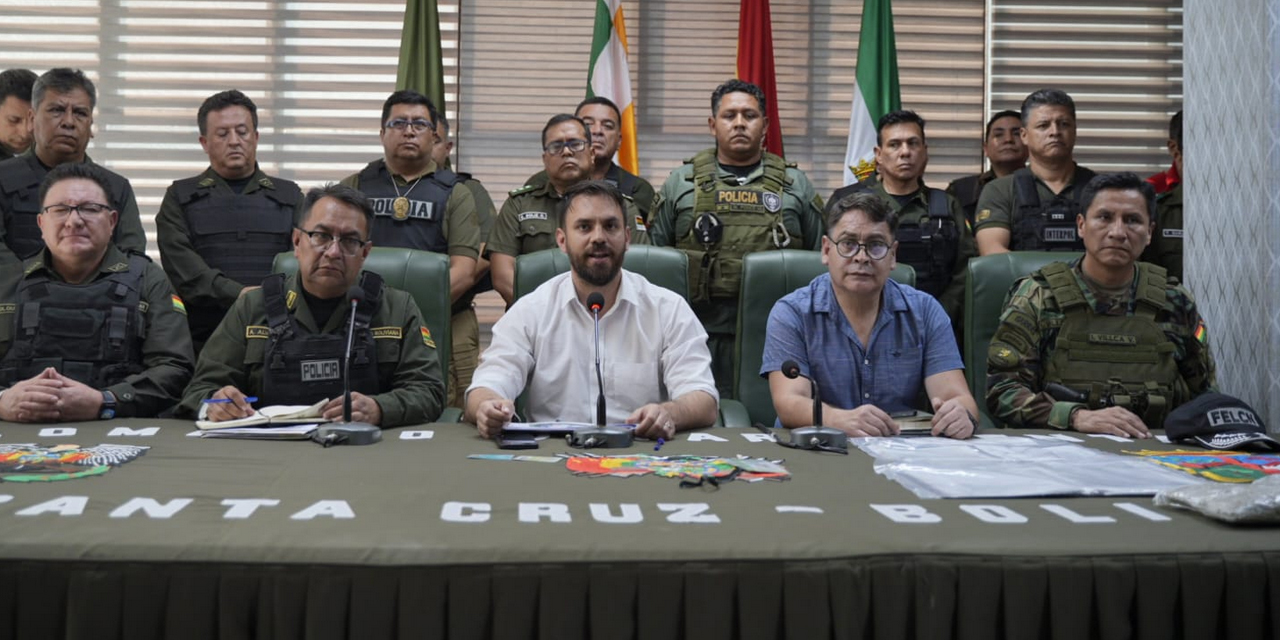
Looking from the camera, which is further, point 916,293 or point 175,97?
point 175,97

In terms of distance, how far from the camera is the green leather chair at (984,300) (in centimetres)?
310

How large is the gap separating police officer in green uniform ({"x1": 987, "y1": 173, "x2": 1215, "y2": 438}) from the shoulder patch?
5.43 feet

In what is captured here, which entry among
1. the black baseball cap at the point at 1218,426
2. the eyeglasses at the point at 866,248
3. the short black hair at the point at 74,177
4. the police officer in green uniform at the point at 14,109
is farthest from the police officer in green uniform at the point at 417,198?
the black baseball cap at the point at 1218,426

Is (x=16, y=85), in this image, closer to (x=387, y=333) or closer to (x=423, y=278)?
(x=423, y=278)

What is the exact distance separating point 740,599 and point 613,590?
0.16 m

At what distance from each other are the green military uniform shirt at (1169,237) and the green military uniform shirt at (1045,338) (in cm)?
130

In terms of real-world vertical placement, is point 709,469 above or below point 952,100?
below

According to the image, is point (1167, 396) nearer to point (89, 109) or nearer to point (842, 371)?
point (842, 371)

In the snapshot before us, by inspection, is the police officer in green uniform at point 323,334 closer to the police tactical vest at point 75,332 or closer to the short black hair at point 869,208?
the police tactical vest at point 75,332

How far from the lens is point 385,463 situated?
1864mm

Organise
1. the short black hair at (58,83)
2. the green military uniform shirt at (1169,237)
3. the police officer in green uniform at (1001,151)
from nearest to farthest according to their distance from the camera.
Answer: the short black hair at (58,83), the green military uniform shirt at (1169,237), the police officer in green uniform at (1001,151)

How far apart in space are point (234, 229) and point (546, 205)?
4.00 feet

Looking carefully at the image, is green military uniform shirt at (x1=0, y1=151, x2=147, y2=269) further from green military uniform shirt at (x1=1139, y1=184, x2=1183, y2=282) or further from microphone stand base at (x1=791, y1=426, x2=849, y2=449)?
green military uniform shirt at (x1=1139, y1=184, x2=1183, y2=282)

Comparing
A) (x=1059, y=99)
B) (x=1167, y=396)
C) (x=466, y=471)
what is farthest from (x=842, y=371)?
(x=1059, y=99)
